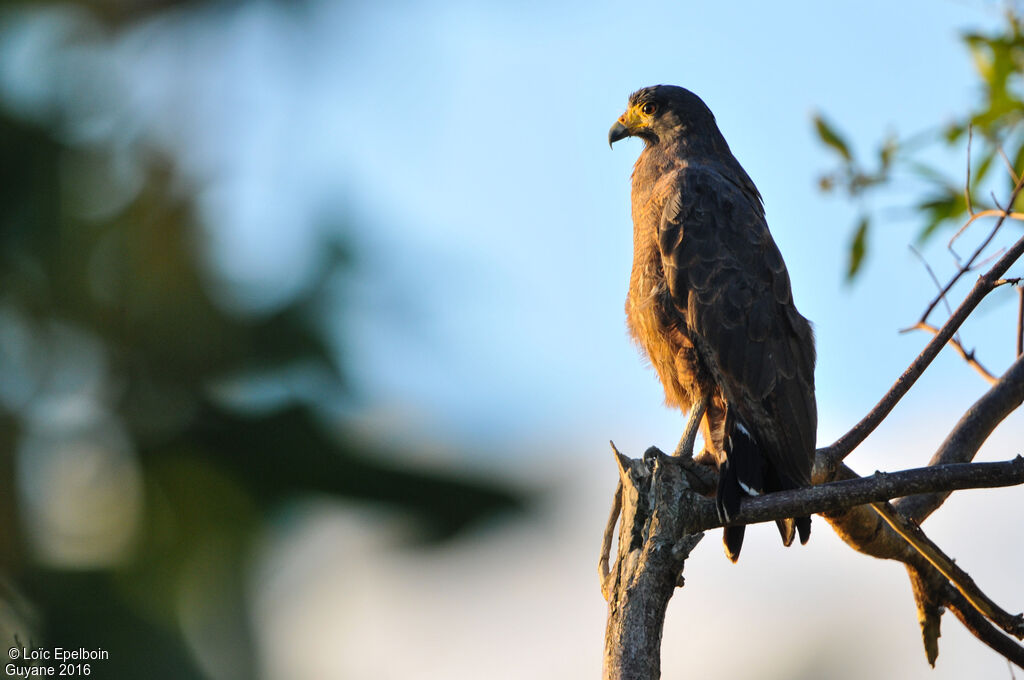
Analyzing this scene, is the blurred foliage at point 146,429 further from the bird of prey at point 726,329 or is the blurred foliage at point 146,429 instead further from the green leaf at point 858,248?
the green leaf at point 858,248

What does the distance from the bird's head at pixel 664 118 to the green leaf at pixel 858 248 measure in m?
0.87

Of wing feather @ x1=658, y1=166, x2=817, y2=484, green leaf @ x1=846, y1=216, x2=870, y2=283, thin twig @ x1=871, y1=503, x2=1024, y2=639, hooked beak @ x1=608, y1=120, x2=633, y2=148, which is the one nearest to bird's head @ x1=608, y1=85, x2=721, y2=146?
hooked beak @ x1=608, y1=120, x2=633, y2=148

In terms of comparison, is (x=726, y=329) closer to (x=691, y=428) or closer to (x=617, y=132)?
(x=691, y=428)

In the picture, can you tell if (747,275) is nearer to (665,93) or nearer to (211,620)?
(665,93)

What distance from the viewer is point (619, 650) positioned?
98.5 inches

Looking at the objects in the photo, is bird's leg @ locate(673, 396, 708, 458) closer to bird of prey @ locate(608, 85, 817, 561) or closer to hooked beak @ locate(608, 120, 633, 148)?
bird of prey @ locate(608, 85, 817, 561)

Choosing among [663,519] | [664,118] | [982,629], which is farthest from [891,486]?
[664,118]

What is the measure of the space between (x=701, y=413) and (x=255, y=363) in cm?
183

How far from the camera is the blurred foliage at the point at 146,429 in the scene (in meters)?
2.87

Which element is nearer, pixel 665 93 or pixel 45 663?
pixel 45 663

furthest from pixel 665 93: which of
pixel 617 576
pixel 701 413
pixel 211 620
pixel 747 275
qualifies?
pixel 211 620

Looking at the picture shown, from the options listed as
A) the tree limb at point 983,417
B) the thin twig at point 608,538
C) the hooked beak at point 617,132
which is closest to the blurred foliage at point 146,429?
the thin twig at point 608,538

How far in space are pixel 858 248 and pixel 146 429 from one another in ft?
10.9

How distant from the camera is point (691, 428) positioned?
3.99 meters
